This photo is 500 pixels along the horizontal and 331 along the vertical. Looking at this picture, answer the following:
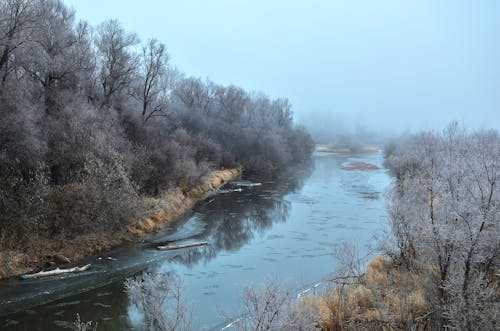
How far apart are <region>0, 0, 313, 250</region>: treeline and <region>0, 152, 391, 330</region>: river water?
11.3 ft

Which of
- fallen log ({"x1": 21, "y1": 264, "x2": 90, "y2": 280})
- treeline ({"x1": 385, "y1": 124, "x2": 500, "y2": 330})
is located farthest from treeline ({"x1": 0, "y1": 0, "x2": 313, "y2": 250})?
treeline ({"x1": 385, "y1": 124, "x2": 500, "y2": 330})

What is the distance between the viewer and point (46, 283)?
21125 mm

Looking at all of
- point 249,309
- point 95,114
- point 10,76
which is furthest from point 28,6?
point 249,309

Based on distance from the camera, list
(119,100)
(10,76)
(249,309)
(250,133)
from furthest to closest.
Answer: (250,133)
(119,100)
(10,76)
(249,309)

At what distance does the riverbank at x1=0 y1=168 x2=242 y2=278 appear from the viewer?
74.3 feet

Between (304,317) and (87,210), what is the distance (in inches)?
752

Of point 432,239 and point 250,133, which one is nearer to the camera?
point 432,239

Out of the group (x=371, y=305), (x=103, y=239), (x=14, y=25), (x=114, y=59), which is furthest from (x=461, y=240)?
(x=114, y=59)

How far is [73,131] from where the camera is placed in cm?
2983

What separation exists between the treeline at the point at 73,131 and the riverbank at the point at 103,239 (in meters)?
0.65

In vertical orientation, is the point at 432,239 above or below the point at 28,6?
below

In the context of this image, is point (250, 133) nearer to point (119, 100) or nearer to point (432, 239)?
point (119, 100)

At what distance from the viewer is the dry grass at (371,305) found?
1493 cm

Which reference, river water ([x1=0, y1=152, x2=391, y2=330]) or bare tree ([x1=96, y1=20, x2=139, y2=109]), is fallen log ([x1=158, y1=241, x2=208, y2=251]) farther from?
bare tree ([x1=96, y1=20, x2=139, y2=109])
